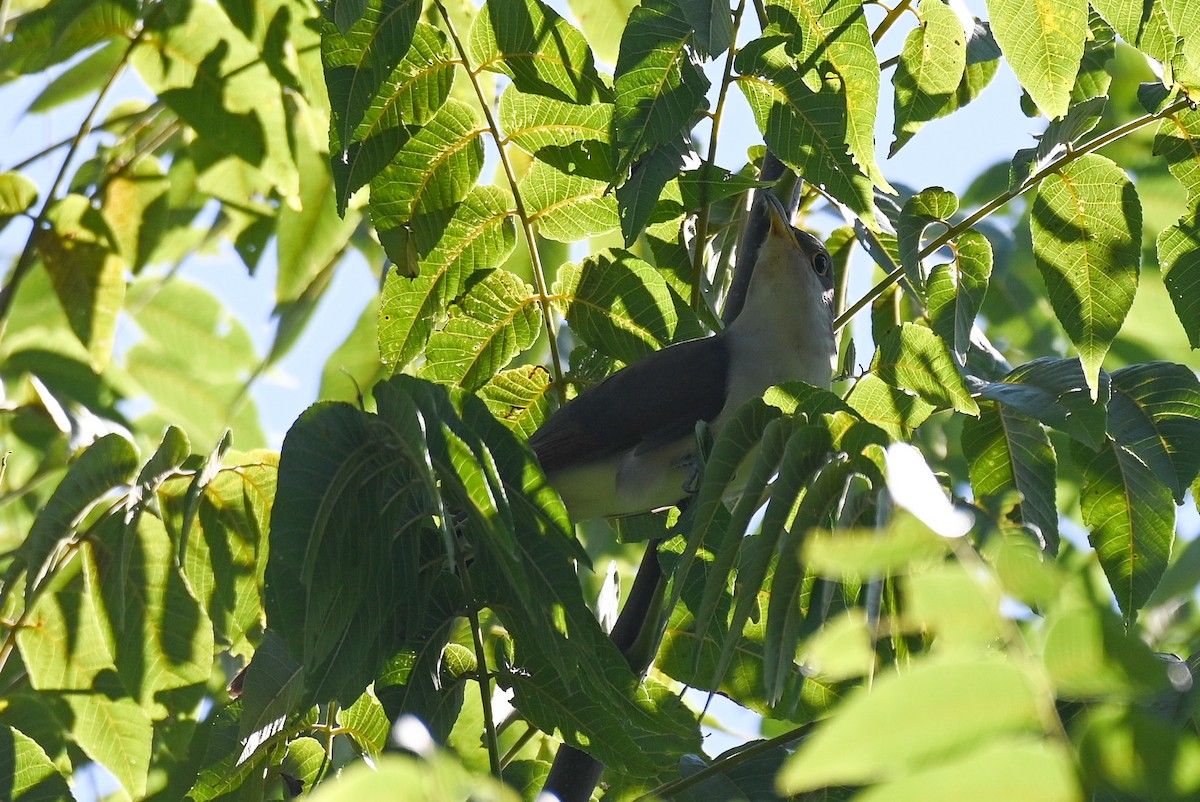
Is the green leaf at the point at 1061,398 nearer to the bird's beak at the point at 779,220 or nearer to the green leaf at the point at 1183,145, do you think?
the green leaf at the point at 1183,145

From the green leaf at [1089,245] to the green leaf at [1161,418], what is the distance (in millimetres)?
129

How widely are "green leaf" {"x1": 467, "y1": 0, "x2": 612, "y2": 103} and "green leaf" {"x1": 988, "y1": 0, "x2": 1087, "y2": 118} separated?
2.55ft

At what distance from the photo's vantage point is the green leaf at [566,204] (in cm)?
294

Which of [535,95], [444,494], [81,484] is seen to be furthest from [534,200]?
[81,484]

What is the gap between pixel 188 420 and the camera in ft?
13.9

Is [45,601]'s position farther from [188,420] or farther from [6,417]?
[188,420]

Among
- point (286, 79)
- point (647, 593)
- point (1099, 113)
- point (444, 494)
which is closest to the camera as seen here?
point (444, 494)

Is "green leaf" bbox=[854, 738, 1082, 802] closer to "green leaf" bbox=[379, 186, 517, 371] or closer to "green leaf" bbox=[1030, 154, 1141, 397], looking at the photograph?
"green leaf" bbox=[1030, 154, 1141, 397]

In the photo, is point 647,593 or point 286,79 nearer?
point 647,593

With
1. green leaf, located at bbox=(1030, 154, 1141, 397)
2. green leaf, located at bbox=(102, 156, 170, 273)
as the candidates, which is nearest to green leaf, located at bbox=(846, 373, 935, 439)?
green leaf, located at bbox=(1030, 154, 1141, 397)

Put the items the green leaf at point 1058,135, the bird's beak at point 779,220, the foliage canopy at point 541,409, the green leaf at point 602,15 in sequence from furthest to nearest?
the green leaf at point 602,15
the bird's beak at point 779,220
the green leaf at point 1058,135
the foliage canopy at point 541,409

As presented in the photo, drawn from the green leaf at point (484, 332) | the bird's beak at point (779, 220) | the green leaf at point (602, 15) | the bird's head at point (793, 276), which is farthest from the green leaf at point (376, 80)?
the bird's head at point (793, 276)

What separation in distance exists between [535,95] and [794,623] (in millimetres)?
1459

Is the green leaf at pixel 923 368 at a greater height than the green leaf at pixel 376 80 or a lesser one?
lesser
